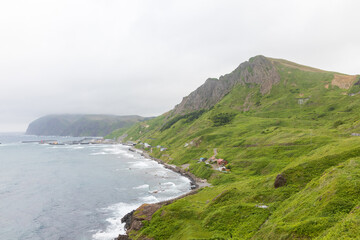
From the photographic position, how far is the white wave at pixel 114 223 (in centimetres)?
5209

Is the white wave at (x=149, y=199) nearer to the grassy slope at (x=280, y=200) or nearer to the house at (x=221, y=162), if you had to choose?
the grassy slope at (x=280, y=200)

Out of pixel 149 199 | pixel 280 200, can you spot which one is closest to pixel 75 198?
pixel 149 199

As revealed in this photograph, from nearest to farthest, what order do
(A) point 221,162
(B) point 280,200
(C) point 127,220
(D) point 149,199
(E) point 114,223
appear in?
(B) point 280,200, (C) point 127,220, (E) point 114,223, (D) point 149,199, (A) point 221,162

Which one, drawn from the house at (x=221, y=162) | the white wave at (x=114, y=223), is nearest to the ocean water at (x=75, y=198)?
the white wave at (x=114, y=223)

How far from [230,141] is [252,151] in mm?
35866

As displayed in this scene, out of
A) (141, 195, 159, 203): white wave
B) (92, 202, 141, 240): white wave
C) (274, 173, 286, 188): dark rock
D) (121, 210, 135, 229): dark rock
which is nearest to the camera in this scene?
(274, 173, 286, 188): dark rock

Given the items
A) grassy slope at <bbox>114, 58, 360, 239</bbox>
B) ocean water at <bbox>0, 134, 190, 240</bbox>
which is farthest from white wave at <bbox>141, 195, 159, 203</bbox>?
grassy slope at <bbox>114, 58, 360, 239</bbox>

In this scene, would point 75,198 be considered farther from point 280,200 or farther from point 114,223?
point 280,200

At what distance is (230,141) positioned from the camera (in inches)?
5522

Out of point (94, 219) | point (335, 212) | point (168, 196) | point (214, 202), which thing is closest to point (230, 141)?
point (168, 196)

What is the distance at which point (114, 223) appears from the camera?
58.7m

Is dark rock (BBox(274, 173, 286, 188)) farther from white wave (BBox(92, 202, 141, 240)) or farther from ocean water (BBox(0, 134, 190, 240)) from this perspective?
ocean water (BBox(0, 134, 190, 240))

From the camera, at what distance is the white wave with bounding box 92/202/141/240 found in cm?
5209

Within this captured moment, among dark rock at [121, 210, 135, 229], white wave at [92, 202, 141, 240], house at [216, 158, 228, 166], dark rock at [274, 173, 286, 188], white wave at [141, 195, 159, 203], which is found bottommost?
white wave at [141, 195, 159, 203]
